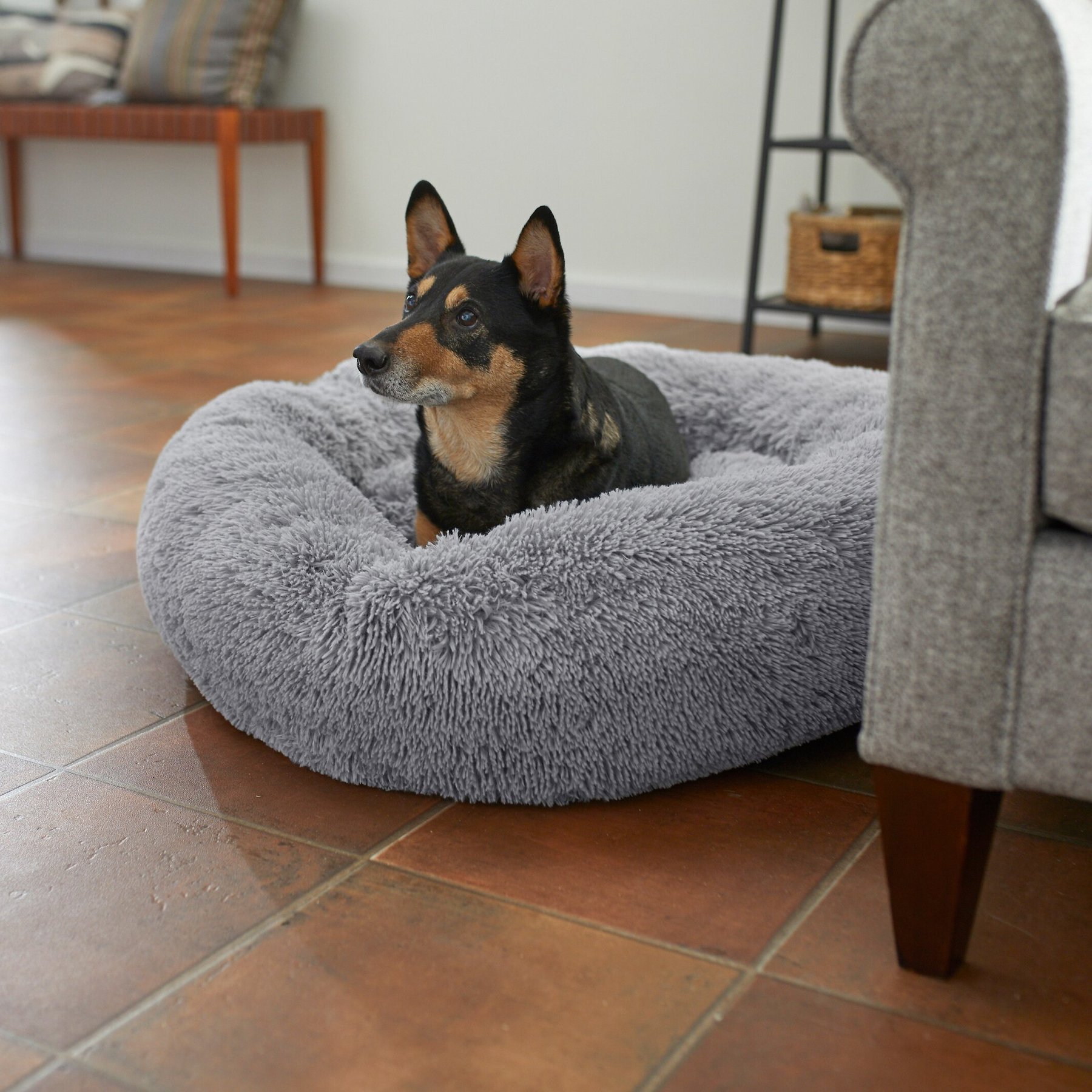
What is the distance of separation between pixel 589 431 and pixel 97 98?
398cm

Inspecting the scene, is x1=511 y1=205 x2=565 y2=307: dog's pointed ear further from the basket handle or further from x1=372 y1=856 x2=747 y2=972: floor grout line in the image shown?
the basket handle

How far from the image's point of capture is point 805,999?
1034mm

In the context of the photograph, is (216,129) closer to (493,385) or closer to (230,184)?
(230,184)

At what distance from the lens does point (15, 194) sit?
5.83 meters

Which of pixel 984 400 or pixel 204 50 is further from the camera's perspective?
pixel 204 50

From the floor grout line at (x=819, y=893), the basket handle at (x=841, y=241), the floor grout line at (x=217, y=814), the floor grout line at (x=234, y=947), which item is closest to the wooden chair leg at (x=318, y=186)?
the basket handle at (x=841, y=241)

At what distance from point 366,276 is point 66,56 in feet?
4.65

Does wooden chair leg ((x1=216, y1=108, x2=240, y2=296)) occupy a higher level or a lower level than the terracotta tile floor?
higher

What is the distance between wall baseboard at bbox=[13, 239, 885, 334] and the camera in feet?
14.5

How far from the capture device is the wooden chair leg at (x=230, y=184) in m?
4.60

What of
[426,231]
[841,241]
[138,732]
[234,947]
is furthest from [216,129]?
[234,947]

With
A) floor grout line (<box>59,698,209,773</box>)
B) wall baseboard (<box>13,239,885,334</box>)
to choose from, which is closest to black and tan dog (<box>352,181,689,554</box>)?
floor grout line (<box>59,698,209,773</box>)

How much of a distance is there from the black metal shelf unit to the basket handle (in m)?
0.16

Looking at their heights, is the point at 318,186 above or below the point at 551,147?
below
